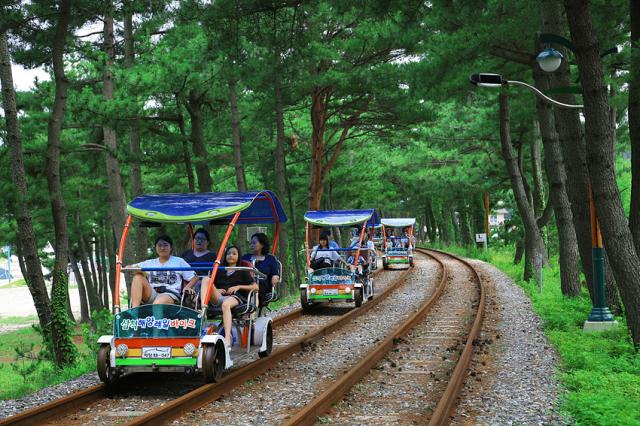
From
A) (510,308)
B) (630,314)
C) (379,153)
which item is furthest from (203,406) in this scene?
(379,153)

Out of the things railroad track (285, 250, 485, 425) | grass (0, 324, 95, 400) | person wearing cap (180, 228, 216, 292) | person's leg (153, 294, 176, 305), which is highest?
person wearing cap (180, 228, 216, 292)

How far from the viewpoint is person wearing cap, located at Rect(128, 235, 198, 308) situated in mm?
9031

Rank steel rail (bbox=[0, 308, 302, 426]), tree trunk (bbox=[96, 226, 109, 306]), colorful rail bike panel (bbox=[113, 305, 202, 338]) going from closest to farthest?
steel rail (bbox=[0, 308, 302, 426])
colorful rail bike panel (bbox=[113, 305, 202, 338])
tree trunk (bbox=[96, 226, 109, 306])

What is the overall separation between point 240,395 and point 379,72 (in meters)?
17.0

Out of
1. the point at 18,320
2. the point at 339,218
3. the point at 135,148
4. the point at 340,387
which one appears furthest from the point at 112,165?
the point at 18,320

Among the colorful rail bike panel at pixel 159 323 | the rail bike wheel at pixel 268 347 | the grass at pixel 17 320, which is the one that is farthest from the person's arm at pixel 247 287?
the grass at pixel 17 320

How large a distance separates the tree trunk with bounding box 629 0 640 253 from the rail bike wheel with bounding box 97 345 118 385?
23.9ft

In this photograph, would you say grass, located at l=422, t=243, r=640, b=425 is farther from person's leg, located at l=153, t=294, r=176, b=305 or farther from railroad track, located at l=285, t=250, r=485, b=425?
person's leg, located at l=153, t=294, r=176, b=305

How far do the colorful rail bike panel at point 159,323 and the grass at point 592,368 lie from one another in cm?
420

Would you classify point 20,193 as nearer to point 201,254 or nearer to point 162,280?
point 201,254

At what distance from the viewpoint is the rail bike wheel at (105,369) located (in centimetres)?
823

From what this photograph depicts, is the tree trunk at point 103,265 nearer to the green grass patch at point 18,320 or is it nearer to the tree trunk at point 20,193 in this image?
the green grass patch at point 18,320

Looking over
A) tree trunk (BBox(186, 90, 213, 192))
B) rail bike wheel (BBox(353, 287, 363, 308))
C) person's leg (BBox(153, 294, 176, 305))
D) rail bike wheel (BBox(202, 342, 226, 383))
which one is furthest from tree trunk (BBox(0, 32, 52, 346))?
tree trunk (BBox(186, 90, 213, 192))

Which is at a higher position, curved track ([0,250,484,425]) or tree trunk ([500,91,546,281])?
tree trunk ([500,91,546,281])
